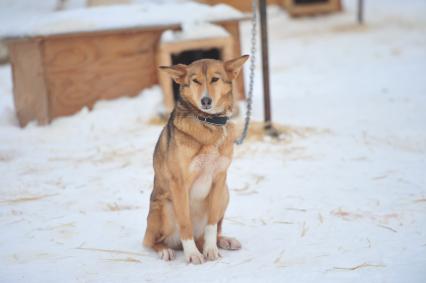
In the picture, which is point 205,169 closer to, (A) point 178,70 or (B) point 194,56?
(A) point 178,70

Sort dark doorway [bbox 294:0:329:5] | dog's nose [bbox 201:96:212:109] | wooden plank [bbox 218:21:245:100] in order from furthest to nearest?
1. dark doorway [bbox 294:0:329:5]
2. wooden plank [bbox 218:21:245:100]
3. dog's nose [bbox 201:96:212:109]

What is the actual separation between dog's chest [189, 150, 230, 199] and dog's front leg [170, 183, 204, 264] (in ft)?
0.38

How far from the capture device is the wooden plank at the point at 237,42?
7.07 m

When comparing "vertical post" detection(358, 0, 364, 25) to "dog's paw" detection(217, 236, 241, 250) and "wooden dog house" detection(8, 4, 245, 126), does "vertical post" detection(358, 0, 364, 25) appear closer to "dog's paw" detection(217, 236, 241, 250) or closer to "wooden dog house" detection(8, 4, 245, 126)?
"wooden dog house" detection(8, 4, 245, 126)

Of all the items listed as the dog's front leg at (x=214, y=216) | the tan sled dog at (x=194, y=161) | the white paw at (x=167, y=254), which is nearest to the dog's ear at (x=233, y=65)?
the tan sled dog at (x=194, y=161)

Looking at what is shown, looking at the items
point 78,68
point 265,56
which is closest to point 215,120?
point 265,56

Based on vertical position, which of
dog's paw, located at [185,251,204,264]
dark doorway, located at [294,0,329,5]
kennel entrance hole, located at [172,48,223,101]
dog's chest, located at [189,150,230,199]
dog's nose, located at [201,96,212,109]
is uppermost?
dark doorway, located at [294,0,329,5]

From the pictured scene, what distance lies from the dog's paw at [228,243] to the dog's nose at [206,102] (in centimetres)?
96

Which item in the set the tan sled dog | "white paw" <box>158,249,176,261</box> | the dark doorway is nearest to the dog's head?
the tan sled dog

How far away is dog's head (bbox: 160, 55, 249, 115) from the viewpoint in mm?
2877

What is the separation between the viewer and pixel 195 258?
9.91 feet

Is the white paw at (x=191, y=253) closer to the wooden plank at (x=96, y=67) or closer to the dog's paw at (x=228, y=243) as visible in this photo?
the dog's paw at (x=228, y=243)

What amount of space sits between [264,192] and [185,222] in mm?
1422

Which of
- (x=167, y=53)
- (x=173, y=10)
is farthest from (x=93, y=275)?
(x=173, y=10)
